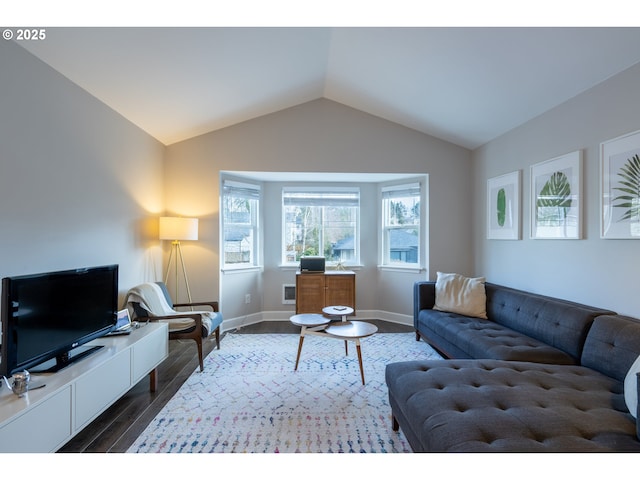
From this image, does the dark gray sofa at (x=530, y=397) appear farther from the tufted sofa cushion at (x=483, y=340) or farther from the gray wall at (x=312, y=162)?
the gray wall at (x=312, y=162)

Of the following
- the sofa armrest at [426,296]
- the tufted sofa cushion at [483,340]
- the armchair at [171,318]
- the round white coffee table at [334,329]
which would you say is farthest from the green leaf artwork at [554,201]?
the armchair at [171,318]

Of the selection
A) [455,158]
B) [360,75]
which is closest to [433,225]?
[455,158]

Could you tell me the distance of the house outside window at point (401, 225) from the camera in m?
4.34

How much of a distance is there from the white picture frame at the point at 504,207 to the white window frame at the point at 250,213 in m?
3.20

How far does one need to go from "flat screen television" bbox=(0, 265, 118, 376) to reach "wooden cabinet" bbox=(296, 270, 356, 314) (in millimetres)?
2305

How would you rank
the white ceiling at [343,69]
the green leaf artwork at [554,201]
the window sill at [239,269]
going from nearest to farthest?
the white ceiling at [343,69], the green leaf artwork at [554,201], the window sill at [239,269]

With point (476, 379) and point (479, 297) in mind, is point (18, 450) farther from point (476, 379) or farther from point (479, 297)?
point (479, 297)

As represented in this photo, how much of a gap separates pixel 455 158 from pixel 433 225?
984 mm

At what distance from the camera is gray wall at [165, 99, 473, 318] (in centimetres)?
386

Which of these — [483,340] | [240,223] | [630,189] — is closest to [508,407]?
[483,340]

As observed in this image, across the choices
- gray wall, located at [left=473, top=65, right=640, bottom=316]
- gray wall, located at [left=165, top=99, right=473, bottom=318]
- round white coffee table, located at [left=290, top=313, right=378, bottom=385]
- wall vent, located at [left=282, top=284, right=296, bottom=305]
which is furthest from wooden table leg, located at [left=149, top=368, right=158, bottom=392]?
gray wall, located at [left=473, top=65, right=640, bottom=316]

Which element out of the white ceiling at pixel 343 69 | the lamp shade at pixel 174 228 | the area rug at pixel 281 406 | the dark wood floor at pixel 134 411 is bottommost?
the dark wood floor at pixel 134 411

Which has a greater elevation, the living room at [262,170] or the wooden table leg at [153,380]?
the living room at [262,170]

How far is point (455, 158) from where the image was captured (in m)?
4.07
